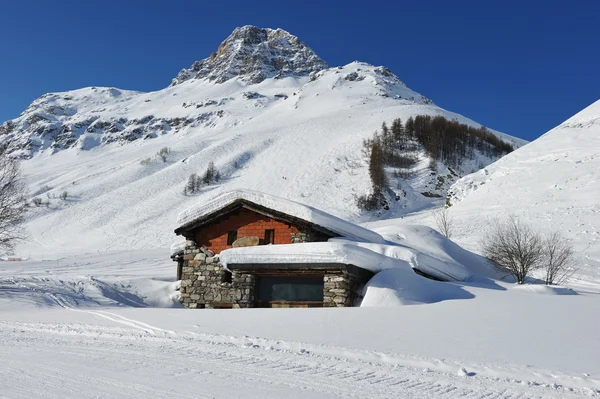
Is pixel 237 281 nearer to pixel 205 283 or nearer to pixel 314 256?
pixel 314 256

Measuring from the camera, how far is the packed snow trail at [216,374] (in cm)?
454

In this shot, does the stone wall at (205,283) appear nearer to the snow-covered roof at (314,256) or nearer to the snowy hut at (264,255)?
the snowy hut at (264,255)

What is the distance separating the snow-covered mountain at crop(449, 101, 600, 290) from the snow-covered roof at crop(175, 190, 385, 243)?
10.4 meters

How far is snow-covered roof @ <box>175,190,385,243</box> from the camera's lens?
51.8ft

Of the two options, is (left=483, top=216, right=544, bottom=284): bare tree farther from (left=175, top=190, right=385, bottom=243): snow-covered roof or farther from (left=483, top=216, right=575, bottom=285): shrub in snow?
(left=175, top=190, right=385, bottom=243): snow-covered roof

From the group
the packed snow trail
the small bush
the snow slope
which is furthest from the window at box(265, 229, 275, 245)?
the small bush

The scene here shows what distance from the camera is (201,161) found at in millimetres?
65375

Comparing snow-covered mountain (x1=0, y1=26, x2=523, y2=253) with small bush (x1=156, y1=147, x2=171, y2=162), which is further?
small bush (x1=156, y1=147, x2=171, y2=162)

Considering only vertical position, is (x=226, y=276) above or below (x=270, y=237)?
below

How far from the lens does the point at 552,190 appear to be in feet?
116

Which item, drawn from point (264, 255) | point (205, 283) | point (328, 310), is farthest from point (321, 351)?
point (205, 283)

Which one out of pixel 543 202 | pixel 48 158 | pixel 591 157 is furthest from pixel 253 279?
pixel 48 158

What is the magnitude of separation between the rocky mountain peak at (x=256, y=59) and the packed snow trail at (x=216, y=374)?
5599 inches

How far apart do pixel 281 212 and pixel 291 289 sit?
3.13 m
